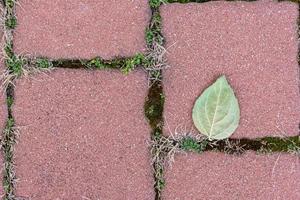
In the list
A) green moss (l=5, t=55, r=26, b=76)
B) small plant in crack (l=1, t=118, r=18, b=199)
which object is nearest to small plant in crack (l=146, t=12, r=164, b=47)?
green moss (l=5, t=55, r=26, b=76)

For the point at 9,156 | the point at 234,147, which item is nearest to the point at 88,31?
the point at 9,156

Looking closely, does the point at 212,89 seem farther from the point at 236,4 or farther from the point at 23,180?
the point at 23,180

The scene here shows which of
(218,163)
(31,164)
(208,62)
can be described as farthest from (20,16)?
(218,163)

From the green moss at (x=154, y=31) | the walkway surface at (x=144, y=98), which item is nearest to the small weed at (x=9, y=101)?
the walkway surface at (x=144, y=98)

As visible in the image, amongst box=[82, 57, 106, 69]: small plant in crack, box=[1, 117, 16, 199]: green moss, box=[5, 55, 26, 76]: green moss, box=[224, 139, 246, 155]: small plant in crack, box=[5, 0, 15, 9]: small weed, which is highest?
box=[5, 0, 15, 9]: small weed

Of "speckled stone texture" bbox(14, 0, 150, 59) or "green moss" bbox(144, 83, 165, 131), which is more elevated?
"speckled stone texture" bbox(14, 0, 150, 59)

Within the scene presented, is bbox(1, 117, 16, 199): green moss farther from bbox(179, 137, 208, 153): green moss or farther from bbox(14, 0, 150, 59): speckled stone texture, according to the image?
bbox(179, 137, 208, 153): green moss

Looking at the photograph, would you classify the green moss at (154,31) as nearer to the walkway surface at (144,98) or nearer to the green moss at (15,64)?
the walkway surface at (144,98)
